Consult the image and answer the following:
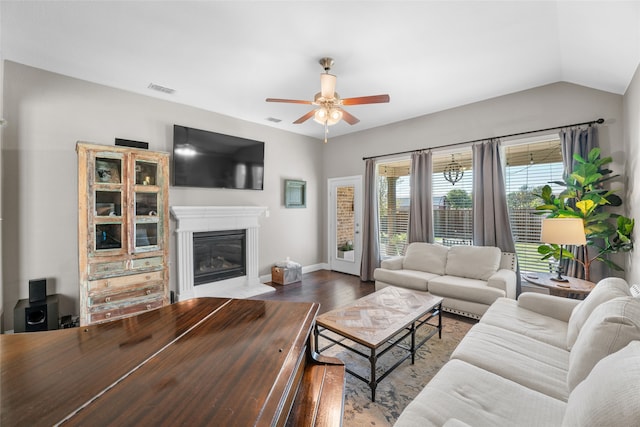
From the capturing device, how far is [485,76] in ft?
10.5

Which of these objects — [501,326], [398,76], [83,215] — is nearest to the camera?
[501,326]

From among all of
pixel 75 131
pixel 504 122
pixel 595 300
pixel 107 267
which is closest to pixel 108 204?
pixel 107 267

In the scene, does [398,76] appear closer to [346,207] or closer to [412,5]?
[412,5]

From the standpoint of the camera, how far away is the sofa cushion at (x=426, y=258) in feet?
12.8

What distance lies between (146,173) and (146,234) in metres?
0.74

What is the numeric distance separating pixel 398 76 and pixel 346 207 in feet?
9.66

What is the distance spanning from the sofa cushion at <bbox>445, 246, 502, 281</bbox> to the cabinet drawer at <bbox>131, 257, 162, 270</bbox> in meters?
3.75

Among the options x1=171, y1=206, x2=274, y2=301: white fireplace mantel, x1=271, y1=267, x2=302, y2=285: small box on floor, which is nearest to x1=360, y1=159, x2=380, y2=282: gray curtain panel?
x1=271, y1=267, x2=302, y2=285: small box on floor

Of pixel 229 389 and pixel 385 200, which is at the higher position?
pixel 385 200

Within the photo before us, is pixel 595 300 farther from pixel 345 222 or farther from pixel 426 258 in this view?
pixel 345 222

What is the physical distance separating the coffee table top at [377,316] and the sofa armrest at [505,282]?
86 cm

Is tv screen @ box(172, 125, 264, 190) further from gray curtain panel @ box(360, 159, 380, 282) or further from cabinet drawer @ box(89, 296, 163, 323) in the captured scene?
gray curtain panel @ box(360, 159, 380, 282)

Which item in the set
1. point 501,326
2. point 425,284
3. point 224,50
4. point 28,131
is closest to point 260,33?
point 224,50

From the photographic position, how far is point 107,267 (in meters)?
3.00
